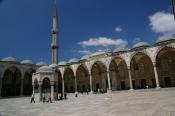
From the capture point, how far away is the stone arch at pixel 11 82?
30.4m

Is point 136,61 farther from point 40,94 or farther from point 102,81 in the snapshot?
point 40,94

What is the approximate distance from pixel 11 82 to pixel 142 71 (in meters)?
22.3

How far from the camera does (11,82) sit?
31.3 metres

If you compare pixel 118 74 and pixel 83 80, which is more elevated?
pixel 118 74

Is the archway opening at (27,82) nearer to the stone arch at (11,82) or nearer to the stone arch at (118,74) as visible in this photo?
the stone arch at (11,82)

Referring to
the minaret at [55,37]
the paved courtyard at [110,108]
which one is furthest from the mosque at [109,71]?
the paved courtyard at [110,108]

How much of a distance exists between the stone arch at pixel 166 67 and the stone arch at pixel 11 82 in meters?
22.7

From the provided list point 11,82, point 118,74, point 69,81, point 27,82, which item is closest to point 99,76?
point 118,74

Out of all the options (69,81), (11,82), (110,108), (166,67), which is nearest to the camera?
(110,108)

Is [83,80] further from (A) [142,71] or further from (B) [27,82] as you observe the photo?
(A) [142,71]

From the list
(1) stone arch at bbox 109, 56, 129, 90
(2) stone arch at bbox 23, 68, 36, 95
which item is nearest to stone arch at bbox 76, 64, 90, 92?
(1) stone arch at bbox 109, 56, 129, 90

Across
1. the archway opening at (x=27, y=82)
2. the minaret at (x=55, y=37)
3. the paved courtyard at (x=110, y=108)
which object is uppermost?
the minaret at (x=55, y=37)

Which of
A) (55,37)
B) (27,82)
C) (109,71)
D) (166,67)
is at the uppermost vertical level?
(55,37)

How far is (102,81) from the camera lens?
30.3 m
